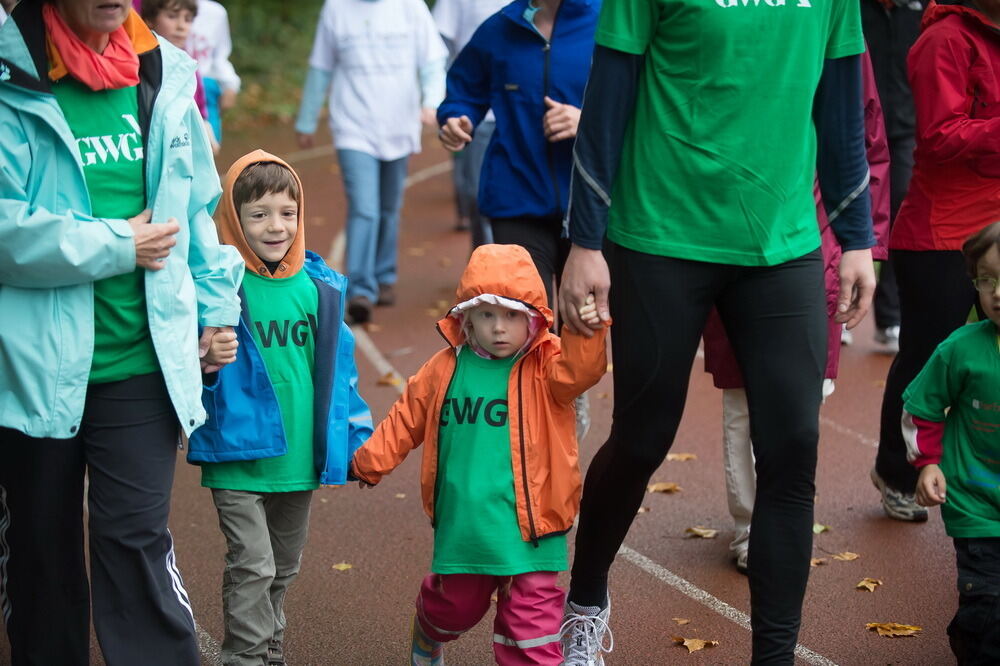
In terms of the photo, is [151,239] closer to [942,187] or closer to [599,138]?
[599,138]

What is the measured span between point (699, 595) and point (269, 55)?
25.7 meters

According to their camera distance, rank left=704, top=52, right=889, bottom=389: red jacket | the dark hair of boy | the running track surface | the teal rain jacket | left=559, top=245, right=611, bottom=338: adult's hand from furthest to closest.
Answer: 1. the dark hair of boy
2. left=704, top=52, right=889, bottom=389: red jacket
3. the running track surface
4. left=559, top=245, right=611, bottom=338: adult's hand
5. the teal rain jacket

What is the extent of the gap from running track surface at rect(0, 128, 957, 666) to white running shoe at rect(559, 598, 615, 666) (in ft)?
1.11

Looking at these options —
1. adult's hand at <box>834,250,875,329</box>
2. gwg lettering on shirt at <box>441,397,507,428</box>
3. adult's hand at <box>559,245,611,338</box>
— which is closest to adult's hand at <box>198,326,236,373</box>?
gwg lettering on shirt at <box>441,397,507,428</box>

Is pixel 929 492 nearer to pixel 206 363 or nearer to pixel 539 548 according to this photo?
pixel 539 548

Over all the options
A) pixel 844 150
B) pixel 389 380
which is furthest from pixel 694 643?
pixel 389 380

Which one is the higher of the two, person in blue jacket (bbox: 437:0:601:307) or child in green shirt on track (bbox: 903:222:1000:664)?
person in blue jacket (bbox: 437:0:601:307)

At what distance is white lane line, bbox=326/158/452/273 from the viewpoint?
1366 centimetres

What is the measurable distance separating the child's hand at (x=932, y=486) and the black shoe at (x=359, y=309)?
6.46 m

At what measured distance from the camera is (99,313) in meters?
3.91

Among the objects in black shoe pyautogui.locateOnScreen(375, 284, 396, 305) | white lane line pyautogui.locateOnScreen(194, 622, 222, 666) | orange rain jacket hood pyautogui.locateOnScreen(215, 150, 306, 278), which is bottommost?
black shoe pyautogui.locateOnScreen(375, 284, 396, 305)

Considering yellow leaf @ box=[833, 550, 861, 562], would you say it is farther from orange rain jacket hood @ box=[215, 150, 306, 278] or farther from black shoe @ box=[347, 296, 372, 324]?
black shoe @ box=[347, 296, 372, 324]

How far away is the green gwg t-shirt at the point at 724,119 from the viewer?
3861mm

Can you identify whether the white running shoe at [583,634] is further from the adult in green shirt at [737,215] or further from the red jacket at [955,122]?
the red jacket at [955,122]
